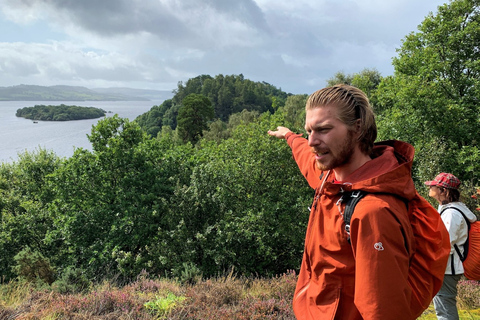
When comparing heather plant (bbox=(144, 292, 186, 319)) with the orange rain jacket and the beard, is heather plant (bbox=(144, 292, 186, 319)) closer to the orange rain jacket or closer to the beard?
the orange rain jacket

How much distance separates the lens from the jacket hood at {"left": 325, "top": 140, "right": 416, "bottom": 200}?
1.62m

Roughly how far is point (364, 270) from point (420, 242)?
0.39 meters

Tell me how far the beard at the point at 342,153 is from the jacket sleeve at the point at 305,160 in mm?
566

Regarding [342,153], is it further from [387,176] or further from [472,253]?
[472,253]

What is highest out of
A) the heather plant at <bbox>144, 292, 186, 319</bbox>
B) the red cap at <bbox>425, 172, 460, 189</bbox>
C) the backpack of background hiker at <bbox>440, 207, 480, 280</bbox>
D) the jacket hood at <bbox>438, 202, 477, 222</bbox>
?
the red cap at <bbox>425, 172, 460, 189</bbox>

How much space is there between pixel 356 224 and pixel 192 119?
216ft

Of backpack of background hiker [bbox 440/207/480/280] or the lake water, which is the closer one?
backpack of background hiker [bbox 440/207/480/280]

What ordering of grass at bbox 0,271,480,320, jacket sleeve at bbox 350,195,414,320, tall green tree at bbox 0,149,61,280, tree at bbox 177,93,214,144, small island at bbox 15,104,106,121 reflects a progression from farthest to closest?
small island at bbox 15,104,106,121
tree at bbox 177,93,214,144
tall green tree at bbox 0,149,61,280
grass at bbox 0,271,480,320
jacket sleeve at bbox 350,195,414,320

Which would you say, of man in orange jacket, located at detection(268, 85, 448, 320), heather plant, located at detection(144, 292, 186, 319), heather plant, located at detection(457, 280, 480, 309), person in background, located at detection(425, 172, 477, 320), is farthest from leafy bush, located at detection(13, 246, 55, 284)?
man in orange jacket, located at detection(268, 85, 448, 320)

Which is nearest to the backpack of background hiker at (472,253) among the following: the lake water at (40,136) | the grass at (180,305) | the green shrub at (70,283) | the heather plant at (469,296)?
the grass at (180,305)

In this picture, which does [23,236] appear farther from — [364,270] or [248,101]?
[248,101]

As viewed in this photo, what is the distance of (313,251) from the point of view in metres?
1.92

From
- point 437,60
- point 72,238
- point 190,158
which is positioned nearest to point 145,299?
point 72,238

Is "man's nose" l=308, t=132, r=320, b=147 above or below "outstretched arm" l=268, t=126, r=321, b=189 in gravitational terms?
above
